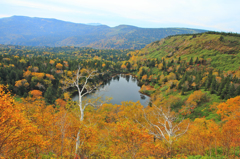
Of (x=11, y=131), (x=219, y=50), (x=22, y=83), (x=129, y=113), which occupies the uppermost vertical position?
(x=219, y=50)

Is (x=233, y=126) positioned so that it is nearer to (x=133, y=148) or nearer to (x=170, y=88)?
(x=133, y=148)

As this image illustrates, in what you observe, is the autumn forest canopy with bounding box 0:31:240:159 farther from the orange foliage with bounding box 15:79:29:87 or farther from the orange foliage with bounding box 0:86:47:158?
the orange foliage with bounding box 15:79:29:87

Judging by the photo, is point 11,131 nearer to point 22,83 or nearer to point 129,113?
point 129,113

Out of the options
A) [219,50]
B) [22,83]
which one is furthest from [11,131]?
[219,50]

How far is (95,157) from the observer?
47.6ft

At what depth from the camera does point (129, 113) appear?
36719mm

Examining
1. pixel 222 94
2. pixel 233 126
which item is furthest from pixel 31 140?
pixel 222 94

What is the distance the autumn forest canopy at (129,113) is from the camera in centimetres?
1178

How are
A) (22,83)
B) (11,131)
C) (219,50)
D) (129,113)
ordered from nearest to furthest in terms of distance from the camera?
(11,131) → (129,113) → (22,83) → (219,50)

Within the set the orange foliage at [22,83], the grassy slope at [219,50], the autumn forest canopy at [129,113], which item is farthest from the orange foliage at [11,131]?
the grassy slope at [219,50]

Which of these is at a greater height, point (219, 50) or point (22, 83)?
point (219, 50)

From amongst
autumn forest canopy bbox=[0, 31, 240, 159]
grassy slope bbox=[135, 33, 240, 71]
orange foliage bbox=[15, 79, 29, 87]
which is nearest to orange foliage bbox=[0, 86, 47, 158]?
autumn forest canopy bbox=[0, 31, 240, 159]

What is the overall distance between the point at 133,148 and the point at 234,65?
423 feet

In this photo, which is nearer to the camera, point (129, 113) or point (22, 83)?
point (129, 113)
